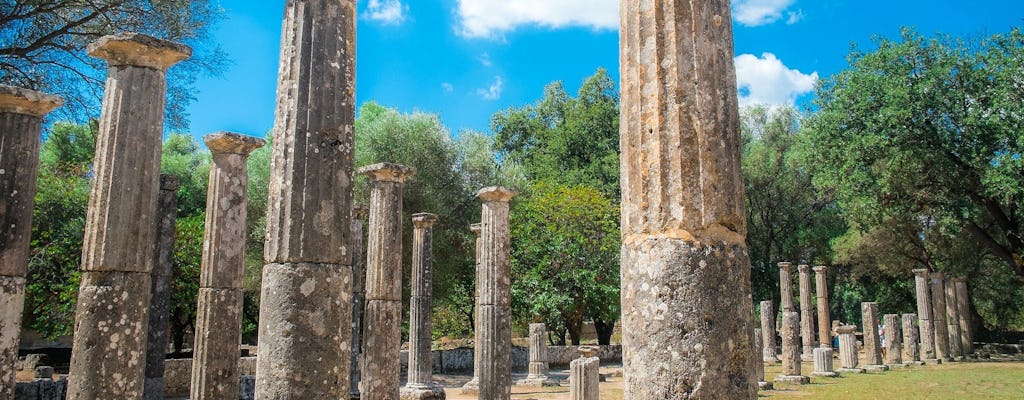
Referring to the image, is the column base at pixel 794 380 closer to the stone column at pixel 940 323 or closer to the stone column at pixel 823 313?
the stone column at pixel 823 313

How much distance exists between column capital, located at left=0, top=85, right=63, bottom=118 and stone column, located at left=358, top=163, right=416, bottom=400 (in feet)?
15.4

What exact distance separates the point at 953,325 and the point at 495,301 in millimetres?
25435

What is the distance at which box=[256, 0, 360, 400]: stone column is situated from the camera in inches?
219

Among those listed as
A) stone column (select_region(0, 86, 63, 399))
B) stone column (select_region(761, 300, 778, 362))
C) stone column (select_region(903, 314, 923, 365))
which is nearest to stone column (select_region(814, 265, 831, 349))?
stone column (select_region(761, 300, 778, 362))

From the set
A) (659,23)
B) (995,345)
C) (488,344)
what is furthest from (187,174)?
(995,345)

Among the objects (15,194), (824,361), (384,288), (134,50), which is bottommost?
(824,361)

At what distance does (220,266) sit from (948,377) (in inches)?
788

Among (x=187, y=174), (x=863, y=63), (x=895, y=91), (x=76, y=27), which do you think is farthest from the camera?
(x=187, y=174)

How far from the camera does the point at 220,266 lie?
9133mm

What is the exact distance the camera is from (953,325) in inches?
1179

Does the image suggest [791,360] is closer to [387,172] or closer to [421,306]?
[421,306]

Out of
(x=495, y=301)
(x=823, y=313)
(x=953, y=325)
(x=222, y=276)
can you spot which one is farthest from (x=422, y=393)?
(x=953, y=325)

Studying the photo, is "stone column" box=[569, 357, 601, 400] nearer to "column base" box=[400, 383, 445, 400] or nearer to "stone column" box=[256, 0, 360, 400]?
"column base" box=[400, 383, 445, 400]

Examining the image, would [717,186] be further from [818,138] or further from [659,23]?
[818,138]
